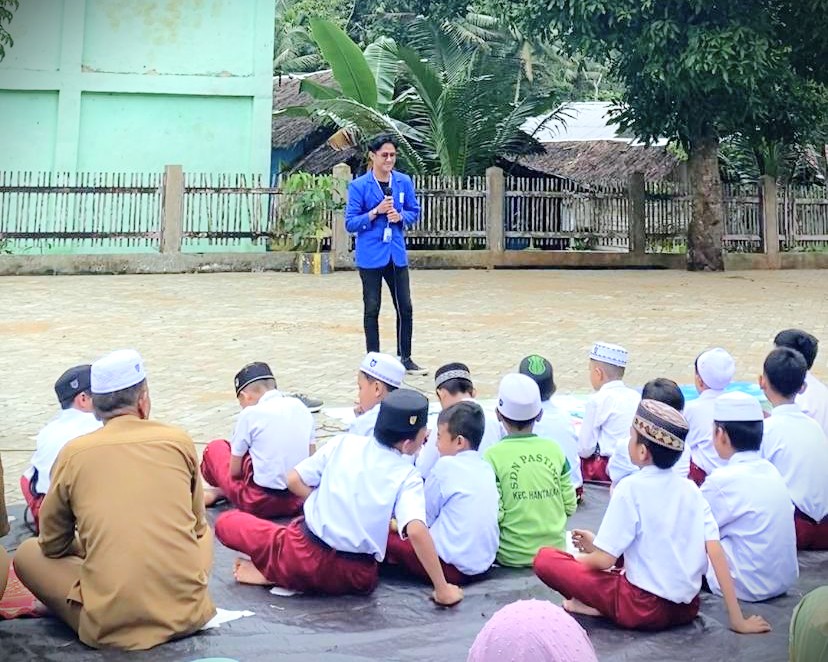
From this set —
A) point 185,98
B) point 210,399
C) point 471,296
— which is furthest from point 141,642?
point 185,98

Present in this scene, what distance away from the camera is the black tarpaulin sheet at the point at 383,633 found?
312 cm

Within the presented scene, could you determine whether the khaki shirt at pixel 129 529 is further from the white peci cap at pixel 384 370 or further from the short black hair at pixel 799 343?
the short black hair at pixel 799 343

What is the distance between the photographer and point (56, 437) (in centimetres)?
401

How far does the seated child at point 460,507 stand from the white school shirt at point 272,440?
812 mm

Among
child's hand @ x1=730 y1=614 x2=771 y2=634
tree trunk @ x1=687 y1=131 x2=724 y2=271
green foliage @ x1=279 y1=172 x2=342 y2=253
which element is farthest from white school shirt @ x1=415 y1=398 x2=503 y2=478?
tree trunk @ x1=687 y1=131 x2=724 y2=271

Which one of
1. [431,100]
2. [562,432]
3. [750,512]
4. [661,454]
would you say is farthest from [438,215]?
[661,454]

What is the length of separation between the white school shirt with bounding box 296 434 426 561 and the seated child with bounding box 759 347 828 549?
5.20 ft

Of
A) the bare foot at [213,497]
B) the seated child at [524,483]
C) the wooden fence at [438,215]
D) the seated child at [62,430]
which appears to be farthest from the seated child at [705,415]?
the wooden fence at [438,215]

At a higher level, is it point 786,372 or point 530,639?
point 786,372

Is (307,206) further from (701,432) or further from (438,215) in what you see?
(701,432)

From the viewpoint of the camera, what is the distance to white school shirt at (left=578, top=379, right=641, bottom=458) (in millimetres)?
4895

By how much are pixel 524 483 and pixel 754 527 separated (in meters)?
0.88

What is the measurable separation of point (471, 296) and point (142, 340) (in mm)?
5605

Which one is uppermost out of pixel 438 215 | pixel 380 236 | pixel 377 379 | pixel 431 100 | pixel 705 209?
pixel 431 100
